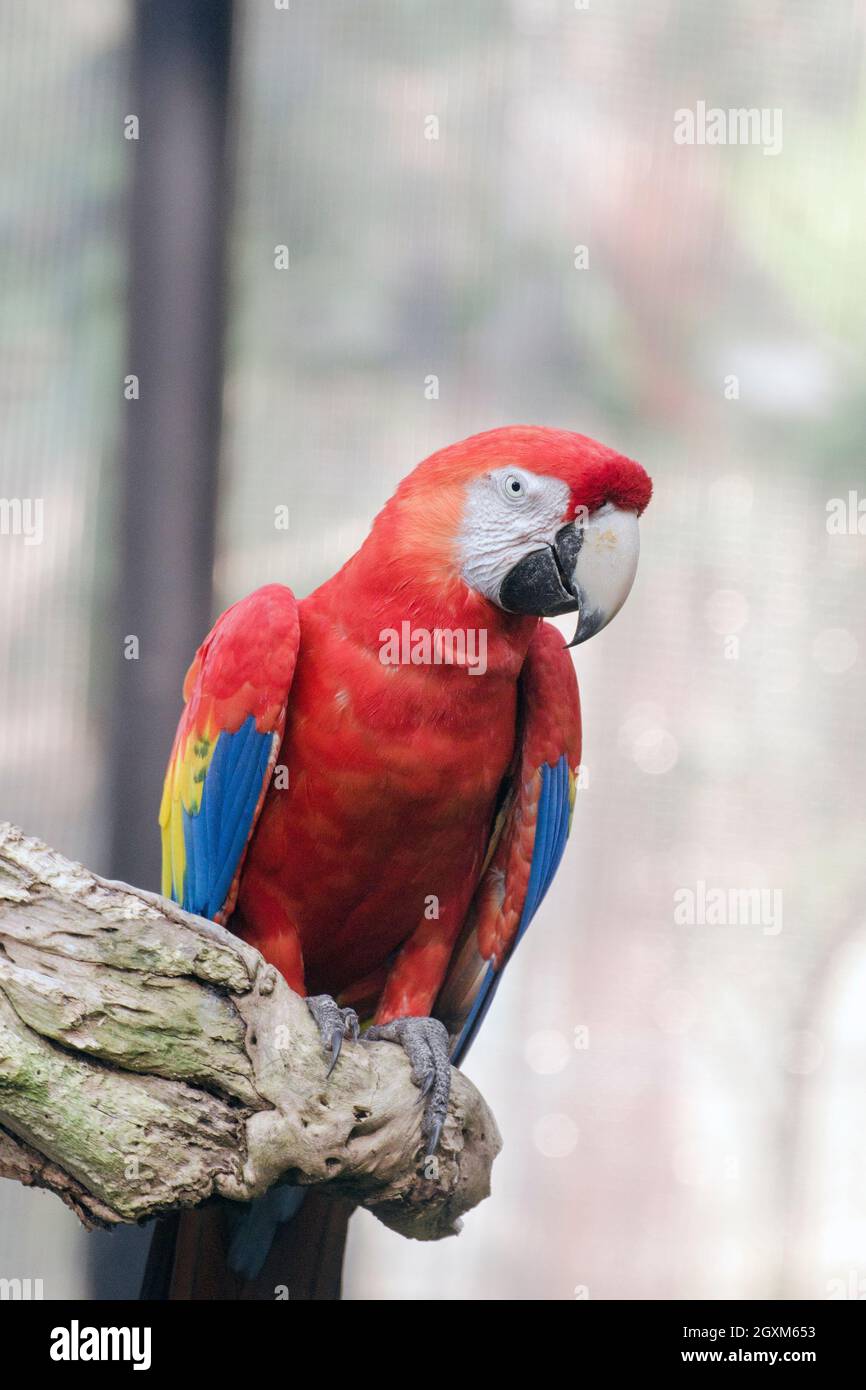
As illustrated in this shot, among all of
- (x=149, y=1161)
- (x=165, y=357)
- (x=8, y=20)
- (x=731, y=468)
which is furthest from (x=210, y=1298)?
(x=8, y=20)

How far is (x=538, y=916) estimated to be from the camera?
1741mm

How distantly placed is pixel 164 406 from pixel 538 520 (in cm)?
72

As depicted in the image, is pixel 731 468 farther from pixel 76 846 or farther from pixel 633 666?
pixel 76 846

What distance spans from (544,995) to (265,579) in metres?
0.75

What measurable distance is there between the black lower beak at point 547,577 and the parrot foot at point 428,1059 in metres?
0.44

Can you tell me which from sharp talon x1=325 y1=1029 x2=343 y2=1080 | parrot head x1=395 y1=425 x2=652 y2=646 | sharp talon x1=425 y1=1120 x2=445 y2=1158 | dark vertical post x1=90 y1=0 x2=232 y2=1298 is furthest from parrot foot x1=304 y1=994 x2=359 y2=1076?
dark vertical post x1=90 y1=0 x2=232 y2=1298

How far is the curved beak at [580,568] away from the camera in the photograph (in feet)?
3.61

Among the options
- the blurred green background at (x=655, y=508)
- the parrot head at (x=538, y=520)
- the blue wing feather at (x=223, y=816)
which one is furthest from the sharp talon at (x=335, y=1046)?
the blurred green background at (x=655, y=508)

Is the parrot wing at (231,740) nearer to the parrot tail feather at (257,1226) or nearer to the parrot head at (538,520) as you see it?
the parrot head at (538,520)

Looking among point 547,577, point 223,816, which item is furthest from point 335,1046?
point 547,577

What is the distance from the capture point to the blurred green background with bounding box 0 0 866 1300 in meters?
1.69

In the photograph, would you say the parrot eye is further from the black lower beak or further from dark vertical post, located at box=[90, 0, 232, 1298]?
dark vertical post, located at box=[90, 0, 232, 1298]

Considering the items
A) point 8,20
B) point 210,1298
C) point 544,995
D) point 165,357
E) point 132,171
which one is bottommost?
point 210,1298

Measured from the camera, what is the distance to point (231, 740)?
117 cm
